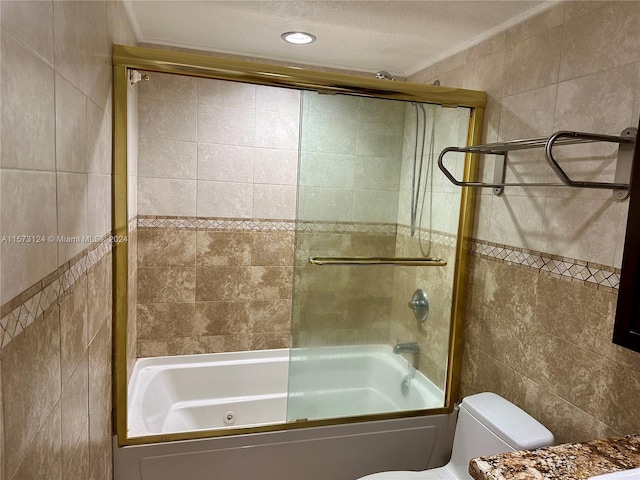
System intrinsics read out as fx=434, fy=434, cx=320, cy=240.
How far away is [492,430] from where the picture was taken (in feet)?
5.38

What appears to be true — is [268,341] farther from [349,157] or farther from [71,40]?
[71,40]

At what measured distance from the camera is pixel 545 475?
3.41 feet

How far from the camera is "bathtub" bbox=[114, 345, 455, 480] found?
1875 millimetres

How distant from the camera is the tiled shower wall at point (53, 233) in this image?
77 cm

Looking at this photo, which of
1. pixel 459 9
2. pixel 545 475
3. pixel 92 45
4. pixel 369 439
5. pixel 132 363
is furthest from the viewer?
pixel 132 363

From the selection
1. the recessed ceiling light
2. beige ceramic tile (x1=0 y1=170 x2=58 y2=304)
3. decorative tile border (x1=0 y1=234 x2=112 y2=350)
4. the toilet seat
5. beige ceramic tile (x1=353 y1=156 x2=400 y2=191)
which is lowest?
the toilet seat

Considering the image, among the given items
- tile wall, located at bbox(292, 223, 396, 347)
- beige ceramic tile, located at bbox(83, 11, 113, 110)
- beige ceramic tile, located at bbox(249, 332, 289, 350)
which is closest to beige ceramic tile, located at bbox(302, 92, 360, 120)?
tile wall, located at bbox(292, 223, 396, 347)

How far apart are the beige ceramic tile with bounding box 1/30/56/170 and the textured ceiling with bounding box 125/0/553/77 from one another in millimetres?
1201

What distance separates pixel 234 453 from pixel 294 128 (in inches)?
73.4

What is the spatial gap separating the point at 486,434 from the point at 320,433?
754 mm

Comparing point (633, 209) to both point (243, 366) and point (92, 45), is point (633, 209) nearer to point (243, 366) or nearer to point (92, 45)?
point (92, 45)

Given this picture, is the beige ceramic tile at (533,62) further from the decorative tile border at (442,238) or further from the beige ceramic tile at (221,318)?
the beige ceramic tile at (221,318)

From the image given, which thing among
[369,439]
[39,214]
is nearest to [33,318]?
[39,214]

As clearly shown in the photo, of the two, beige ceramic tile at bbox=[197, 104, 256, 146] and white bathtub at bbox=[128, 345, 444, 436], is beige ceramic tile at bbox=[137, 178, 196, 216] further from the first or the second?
white bathtub at bbox=[128, 345, 444, 436]
